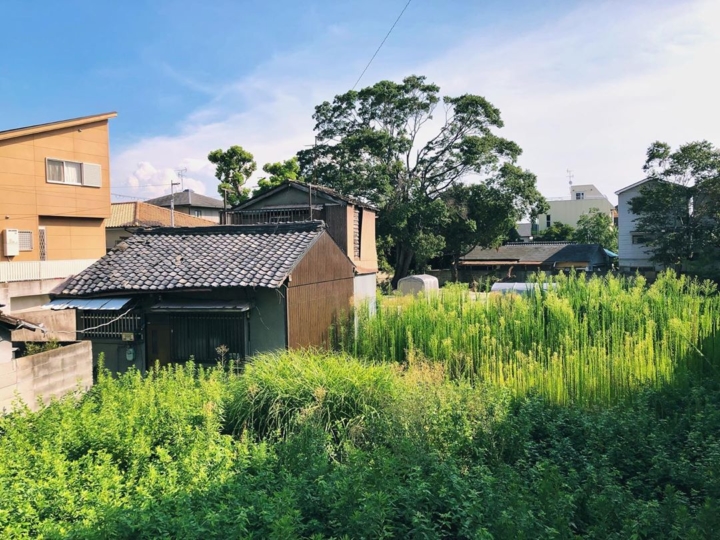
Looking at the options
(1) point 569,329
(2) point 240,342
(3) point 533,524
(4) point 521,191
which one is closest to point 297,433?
(3) point 533,524

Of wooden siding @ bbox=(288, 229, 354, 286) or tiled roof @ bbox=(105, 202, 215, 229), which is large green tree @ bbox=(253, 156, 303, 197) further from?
wooden siding @ bbox=(288, 229, 354, 286)

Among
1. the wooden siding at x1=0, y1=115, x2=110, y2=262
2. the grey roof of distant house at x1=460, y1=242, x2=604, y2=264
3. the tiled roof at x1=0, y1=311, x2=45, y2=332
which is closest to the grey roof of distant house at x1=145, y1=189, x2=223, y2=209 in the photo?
the wooden siding at x1=0, y1=115, x2=110, y2=262

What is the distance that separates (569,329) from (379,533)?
7591 mm

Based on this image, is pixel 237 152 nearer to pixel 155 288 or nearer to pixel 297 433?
pixel 155 288

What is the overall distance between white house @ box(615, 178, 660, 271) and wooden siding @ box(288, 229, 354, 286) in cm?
2315

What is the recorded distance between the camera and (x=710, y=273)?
20.6m

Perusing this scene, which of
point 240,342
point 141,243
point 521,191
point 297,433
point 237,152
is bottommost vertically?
point 297,433

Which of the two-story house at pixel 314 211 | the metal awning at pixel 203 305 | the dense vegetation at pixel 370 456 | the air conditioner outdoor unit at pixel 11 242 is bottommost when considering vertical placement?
the dense vegetation at pixel 370 456

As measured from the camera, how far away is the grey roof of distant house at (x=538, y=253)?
110 ft

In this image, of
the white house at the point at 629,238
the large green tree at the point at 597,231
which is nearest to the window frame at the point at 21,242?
the white house at the point at 629,238

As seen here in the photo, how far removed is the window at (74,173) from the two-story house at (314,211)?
6.94 m

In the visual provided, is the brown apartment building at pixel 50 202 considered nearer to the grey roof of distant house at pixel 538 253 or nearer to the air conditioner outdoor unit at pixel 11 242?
the air conditioner outdoor unit at pixel 11 242

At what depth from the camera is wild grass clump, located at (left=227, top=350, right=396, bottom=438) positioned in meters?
6.32

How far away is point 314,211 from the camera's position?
1745cm
